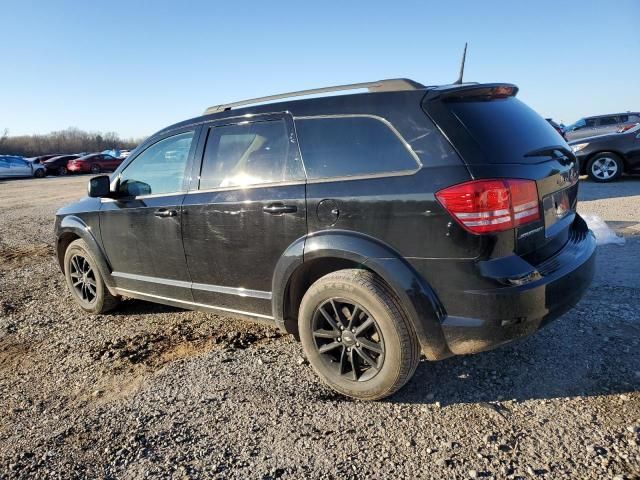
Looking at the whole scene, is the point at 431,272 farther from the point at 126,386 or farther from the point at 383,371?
the point at 126,386

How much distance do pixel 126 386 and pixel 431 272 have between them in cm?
225

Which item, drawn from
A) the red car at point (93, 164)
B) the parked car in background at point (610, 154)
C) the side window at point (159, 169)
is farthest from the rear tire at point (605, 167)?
the red car at point (93, 164)

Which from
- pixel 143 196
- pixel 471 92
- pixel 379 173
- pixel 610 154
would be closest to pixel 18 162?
pixel 143 196

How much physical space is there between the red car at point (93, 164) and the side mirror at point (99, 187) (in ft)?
104

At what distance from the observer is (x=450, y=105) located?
8.72 feet

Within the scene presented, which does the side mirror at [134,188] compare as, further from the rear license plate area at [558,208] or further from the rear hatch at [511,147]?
the rear license plate area at [558,208]

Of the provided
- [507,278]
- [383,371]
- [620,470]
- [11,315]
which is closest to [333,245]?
[383,371]

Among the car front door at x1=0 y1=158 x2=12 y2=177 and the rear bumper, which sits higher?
the car front door at x1=0 y1=158 x2=12 y2=177

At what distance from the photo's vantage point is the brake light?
7.89ft

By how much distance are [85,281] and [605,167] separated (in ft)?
37.6

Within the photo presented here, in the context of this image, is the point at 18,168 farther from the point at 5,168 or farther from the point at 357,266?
the point at 357,266

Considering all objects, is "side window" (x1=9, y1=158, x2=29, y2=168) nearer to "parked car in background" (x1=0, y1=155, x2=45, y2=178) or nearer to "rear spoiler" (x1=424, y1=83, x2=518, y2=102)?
"parked car in background" (x1=0, y1=155, x2=45, y2=178)

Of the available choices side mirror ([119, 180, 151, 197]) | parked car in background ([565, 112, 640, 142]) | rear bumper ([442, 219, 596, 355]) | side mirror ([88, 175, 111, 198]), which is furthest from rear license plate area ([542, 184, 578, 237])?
parked car in background ([565, 112, 640, 142])

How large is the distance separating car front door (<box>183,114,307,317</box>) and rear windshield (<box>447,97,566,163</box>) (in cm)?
108
